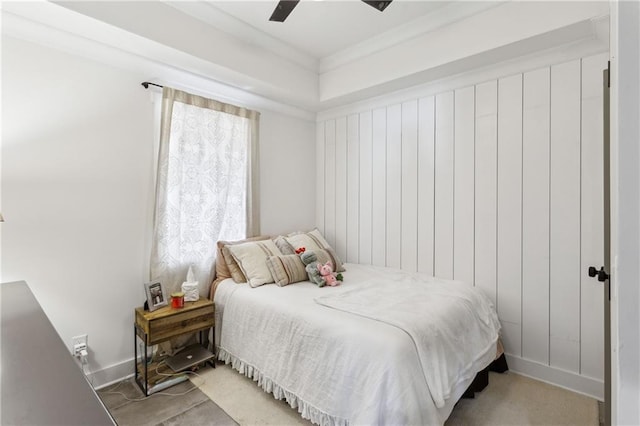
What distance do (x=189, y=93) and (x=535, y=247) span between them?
307 cm

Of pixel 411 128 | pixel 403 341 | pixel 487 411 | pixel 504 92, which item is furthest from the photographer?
pixel 411 128

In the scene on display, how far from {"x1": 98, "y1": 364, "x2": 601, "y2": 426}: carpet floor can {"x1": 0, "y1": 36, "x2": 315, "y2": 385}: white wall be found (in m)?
0.48

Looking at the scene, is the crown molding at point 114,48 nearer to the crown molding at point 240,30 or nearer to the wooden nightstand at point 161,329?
the crown molding at point 240,30

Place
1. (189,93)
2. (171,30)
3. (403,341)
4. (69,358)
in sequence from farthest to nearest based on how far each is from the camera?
(189,93) < (171,30) < (403,341) < (69,358)

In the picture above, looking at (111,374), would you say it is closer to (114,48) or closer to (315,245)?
(315,245)

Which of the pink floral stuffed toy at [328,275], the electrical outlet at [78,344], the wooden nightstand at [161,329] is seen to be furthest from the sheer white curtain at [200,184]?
the pink floral stuffed toy at [328,275]

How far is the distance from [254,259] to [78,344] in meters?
1.33

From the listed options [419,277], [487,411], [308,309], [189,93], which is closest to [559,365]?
[487,411]

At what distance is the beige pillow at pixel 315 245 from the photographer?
3018 mm

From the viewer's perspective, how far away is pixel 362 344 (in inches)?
65.3

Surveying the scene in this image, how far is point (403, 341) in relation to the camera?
63.2 inches

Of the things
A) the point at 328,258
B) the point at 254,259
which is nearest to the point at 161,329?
the point at 254,259

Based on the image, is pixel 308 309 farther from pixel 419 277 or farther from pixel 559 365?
pixel 559 365

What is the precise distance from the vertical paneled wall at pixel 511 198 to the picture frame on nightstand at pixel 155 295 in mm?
2013
